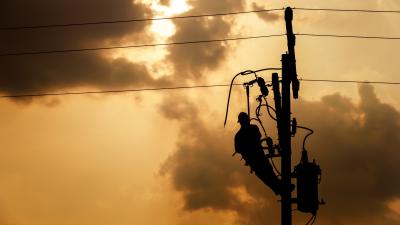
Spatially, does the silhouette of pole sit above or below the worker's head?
below

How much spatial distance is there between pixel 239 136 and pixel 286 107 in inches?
62.0

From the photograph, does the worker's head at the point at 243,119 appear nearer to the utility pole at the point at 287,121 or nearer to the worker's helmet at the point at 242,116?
the worker's helmet at the point at 242,116

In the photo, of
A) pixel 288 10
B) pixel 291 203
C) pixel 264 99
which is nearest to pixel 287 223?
pixel 291 203

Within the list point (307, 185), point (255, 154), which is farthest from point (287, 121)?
point (307, 185)

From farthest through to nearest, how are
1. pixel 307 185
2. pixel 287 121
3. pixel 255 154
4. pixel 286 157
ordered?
pixel 307 185 < pixel 255 154 < pixel 287 121 < pixel 286 157

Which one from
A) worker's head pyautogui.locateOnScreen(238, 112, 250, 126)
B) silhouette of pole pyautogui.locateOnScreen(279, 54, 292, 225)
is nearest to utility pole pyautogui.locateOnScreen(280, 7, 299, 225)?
silhouette of pole pyautogui.locateOnScreen(279, 54, 292, 225)

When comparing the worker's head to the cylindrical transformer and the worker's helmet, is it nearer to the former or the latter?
Result: the worker's helmet

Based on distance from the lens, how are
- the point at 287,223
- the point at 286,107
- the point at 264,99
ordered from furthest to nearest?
the point at 264,99, the point at 286,107, the point at 287,223

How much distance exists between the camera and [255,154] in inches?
604

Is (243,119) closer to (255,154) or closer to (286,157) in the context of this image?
(255,154)

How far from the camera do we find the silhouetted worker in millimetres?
15273

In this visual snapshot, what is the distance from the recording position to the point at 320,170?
16.2 m

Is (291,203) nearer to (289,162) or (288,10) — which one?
(289,162)

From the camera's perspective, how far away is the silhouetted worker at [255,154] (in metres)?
15.3
